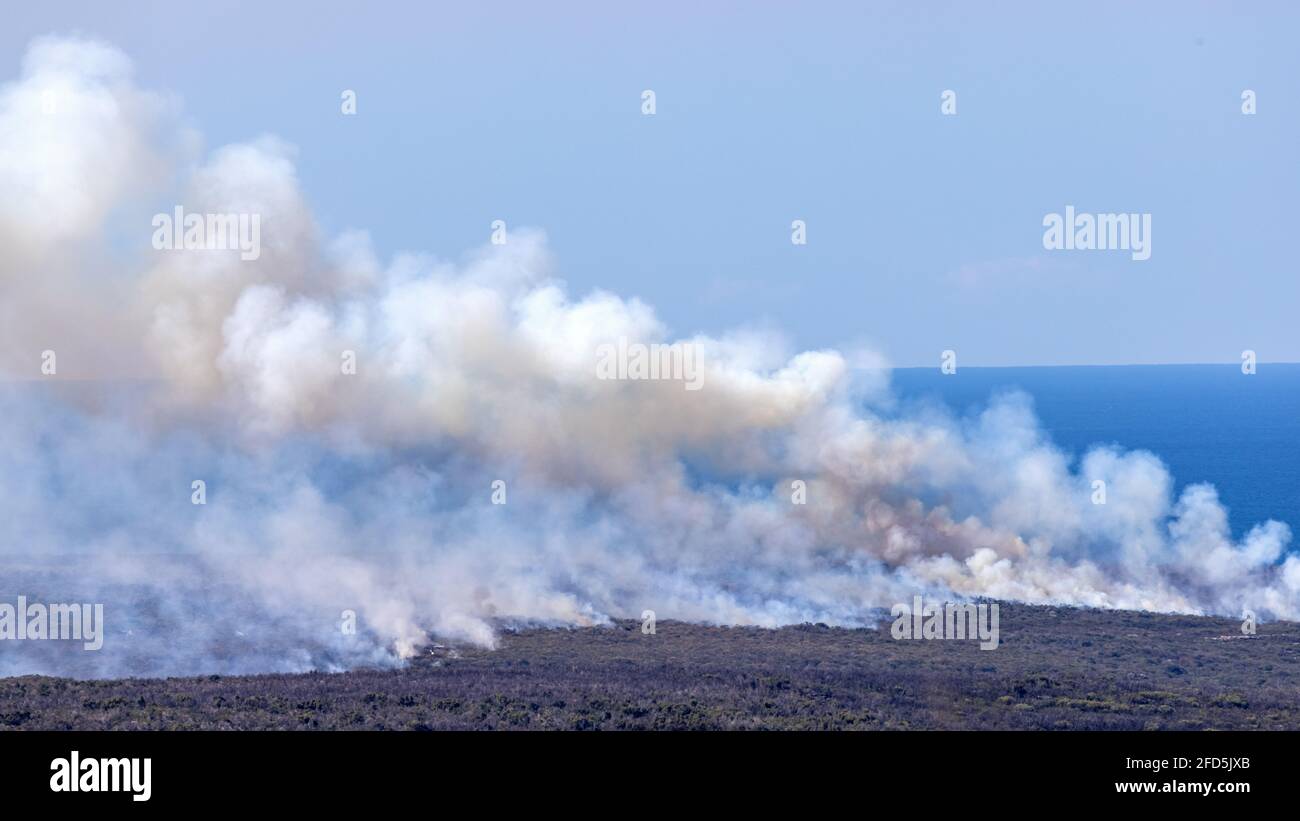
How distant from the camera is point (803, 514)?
102812 millimetres

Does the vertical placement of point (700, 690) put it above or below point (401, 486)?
below

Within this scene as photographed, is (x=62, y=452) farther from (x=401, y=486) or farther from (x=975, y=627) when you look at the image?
(x=975, y=627)

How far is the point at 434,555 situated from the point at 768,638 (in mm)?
26717

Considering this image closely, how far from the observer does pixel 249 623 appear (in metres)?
82.3

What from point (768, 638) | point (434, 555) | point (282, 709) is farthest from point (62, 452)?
point (282, 709)

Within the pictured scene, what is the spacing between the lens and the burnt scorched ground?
5650 centimetres

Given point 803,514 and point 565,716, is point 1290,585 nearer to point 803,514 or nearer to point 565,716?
point 803,514

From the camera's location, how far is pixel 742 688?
64.1 metres

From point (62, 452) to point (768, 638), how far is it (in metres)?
113

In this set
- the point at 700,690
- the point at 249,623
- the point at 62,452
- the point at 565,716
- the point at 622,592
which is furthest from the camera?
the point at 62,452

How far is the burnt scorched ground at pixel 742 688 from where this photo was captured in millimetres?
56500
